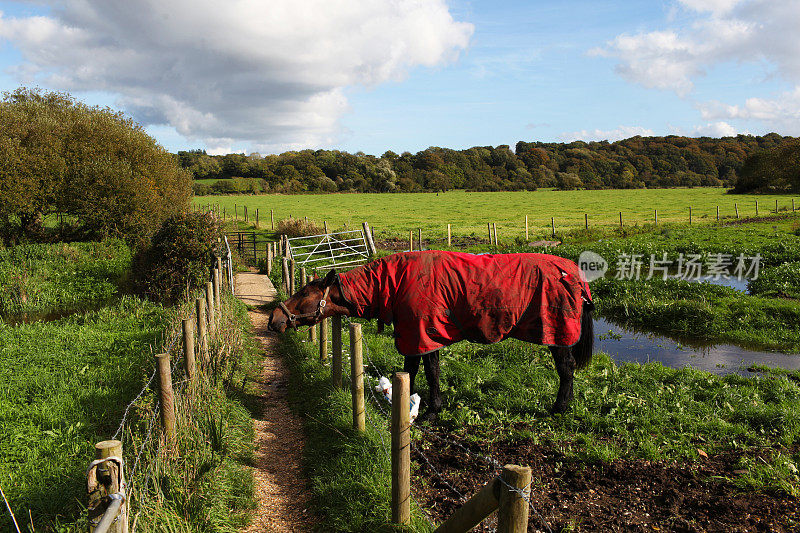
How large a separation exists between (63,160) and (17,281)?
22.9ft

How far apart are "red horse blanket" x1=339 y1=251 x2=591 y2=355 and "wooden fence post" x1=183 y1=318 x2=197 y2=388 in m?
1.70

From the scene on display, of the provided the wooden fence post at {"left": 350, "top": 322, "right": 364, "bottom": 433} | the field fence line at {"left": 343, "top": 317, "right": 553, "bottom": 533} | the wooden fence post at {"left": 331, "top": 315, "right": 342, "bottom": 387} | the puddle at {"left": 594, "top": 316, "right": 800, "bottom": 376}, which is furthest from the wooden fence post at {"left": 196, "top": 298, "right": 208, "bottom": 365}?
the puddle at {"left": 594, "top": 316, "right": 800, "bottom": 376}

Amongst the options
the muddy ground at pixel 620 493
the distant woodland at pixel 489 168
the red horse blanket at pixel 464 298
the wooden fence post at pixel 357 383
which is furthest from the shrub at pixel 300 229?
the distant woodland at pixel 489 168

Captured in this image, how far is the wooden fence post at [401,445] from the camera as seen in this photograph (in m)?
3.68

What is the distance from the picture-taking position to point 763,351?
1034 cm

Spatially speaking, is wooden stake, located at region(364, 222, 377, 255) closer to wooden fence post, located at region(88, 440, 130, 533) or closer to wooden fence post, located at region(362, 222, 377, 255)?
wooden fence post, located at region(362, 222, 377, 255)

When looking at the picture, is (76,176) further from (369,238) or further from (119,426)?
(119,426)

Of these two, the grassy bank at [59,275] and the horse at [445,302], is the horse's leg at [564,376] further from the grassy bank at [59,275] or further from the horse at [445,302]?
the grassy bank at [59,275]

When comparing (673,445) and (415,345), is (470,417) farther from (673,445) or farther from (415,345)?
(673,445)

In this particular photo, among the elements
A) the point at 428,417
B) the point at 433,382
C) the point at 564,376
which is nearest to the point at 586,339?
the point at 564,376

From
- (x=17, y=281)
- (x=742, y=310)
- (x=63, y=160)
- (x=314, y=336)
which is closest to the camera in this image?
(x=314, y=336)

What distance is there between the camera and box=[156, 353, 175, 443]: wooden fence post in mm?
4266

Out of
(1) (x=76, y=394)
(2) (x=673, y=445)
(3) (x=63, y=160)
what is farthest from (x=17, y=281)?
(2) (x=673, y=445)

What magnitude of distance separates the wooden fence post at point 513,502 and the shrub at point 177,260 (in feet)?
42.7
